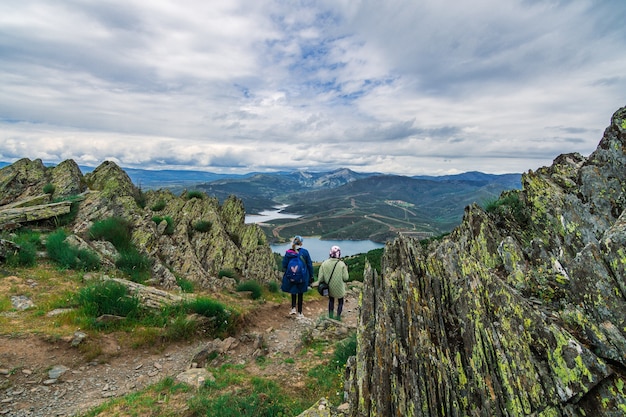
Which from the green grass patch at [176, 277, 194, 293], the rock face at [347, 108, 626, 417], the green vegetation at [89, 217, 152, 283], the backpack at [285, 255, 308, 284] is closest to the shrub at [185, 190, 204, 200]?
the green vegetation at [89, 217, 152, 283]

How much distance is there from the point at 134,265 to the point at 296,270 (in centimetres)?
815

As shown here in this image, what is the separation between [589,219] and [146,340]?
533 inches

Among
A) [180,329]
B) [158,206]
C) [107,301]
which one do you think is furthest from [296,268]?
[158,206]

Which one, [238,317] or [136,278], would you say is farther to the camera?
[136,278]

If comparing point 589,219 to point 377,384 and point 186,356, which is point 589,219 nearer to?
point 377,384

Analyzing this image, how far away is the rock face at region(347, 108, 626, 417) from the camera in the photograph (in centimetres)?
435

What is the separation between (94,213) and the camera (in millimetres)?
18297

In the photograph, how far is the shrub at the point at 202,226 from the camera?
21.9m

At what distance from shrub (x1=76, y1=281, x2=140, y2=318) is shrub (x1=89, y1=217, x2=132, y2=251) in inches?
229

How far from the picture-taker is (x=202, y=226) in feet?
72.0

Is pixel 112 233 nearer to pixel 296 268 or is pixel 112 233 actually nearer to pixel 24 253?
pixel 24 253

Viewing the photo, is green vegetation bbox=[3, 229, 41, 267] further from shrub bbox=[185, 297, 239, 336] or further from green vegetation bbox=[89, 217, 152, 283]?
shrub bbox=[185, 297, 239, 336]

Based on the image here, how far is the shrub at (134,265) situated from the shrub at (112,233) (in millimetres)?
884

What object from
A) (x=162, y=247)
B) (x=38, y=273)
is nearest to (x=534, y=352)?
(x=38, y=273)
